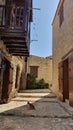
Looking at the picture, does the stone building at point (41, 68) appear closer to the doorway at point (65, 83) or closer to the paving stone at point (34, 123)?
the doorway at point (65, 83)

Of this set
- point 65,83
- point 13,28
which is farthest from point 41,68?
point 13,28

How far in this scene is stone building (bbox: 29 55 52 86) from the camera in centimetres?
1978

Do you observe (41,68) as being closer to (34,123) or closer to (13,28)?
(13,28)

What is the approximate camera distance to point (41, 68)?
66.0 ft

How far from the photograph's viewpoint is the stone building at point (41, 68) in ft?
64.9

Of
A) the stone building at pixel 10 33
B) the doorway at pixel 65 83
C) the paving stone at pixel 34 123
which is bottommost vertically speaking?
the paving stone at pixel 34 123

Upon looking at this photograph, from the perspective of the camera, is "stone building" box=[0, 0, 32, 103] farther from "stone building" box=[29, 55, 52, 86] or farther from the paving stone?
"stone building" box=[29, 55, 52, 86]

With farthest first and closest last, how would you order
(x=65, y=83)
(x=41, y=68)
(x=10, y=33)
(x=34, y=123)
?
(x=41, y=68), (x=65, y=83), (x=10, y=33), (x=34, y=123)

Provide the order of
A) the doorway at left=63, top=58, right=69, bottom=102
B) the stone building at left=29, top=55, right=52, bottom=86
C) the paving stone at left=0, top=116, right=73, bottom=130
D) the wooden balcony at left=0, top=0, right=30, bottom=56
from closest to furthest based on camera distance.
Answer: the paving stone at left=0, top=116, right=73, bottom=130 → the wooden balcony at left=0, top=0, right=30, bottom=56 → the doorway at left=63, top=58, right=69, bottom=102 → the stone building at left=29, top=55, right=52, bottom=86

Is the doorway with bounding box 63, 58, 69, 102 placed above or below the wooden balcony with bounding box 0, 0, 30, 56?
below

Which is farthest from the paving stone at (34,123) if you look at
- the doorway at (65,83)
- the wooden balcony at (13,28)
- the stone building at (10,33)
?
the doorway at (65,83)

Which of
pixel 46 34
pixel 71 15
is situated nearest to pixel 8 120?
pixel 71 15

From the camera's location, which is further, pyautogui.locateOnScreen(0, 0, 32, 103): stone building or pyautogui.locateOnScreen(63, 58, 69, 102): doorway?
pyautogui.locateOnScreen(63, 58, 69, 102): doorway

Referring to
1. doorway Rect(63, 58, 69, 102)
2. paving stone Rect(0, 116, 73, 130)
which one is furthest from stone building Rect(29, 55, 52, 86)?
paving stone Rect(0, 116, 73, 130)
